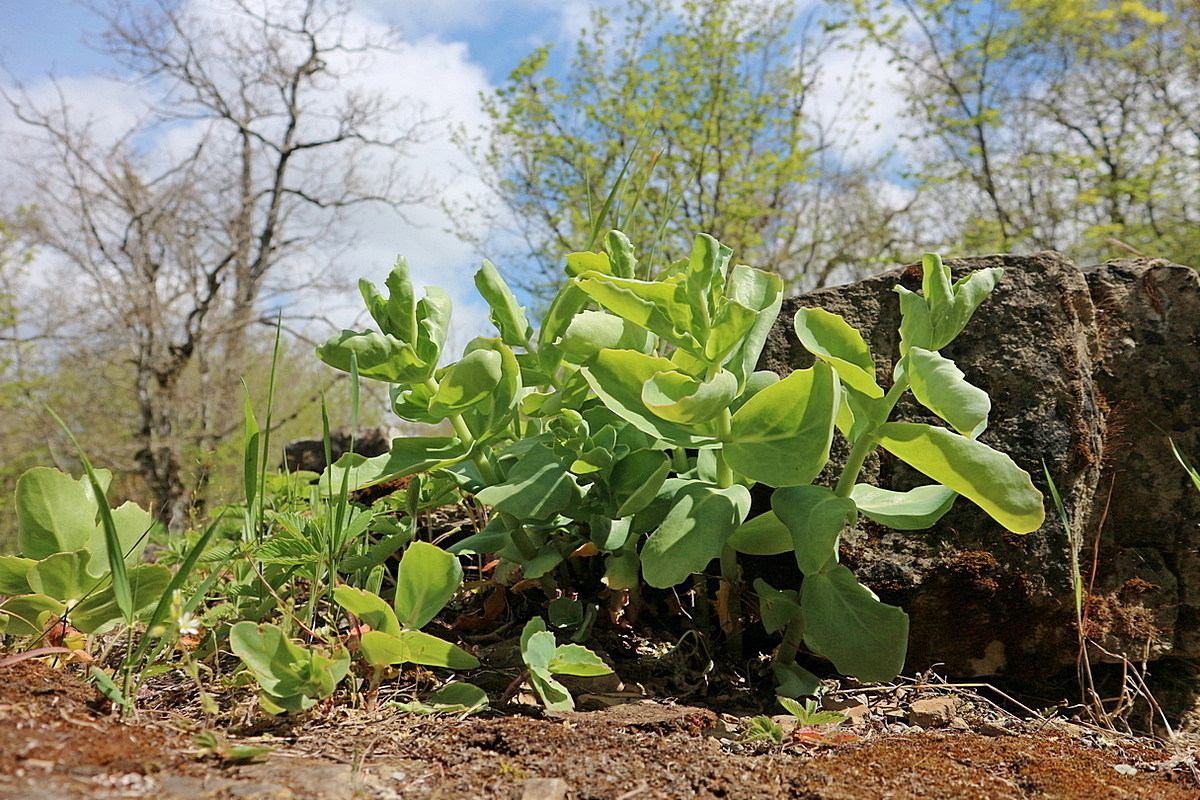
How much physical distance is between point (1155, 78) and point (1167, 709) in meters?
11.7

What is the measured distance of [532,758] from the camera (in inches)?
36.9

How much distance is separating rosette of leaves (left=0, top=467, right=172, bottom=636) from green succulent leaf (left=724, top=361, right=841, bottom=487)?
2.91ft

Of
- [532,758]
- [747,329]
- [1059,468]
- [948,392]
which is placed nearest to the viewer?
[532,758]

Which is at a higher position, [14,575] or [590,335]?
[590,335]

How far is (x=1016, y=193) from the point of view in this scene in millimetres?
11297

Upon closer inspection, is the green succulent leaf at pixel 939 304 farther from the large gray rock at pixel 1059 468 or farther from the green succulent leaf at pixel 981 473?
the large gray rock at pixel 1059 468

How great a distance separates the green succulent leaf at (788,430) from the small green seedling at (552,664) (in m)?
0.35

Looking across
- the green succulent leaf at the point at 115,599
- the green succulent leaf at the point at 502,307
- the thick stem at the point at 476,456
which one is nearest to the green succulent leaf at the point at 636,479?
the thick stem at the point at 476,456

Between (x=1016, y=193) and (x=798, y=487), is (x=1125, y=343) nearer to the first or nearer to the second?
(x=798, y=487)

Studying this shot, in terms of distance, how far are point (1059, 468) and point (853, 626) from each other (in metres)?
0.62

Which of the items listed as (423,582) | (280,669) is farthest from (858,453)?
(280,669)

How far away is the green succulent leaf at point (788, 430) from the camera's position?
1.09 m

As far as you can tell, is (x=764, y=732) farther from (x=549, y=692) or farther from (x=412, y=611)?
(x=412, y=611)

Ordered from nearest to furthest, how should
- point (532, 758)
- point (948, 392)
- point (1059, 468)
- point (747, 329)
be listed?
point (532, 758)
point (948, 392)
point (747, 329)
point (1059, 468)
